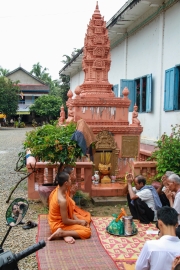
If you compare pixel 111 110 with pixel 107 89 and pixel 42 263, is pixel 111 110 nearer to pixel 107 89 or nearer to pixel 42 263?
pixel 107 89

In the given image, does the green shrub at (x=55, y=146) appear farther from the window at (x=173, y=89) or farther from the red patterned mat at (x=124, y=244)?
the window at (x=173, y=89)

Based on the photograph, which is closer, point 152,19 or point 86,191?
point 86,191

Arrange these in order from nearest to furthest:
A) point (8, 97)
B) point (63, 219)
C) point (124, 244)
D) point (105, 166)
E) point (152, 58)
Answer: point (124, 244) < point (63, 219) < point (105, 166) < point (152, 58) < point (8, 97)

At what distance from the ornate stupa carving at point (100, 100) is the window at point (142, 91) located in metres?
1.91

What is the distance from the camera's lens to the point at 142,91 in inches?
459

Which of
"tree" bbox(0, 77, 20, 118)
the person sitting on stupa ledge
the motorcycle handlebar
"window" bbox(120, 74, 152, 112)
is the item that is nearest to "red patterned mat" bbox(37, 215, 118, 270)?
the person sitting on stupa ledge

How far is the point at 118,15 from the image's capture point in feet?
37.3

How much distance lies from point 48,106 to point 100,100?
2931cm

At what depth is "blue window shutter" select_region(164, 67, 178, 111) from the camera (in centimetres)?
900

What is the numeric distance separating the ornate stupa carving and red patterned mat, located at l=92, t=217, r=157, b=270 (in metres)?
3.10

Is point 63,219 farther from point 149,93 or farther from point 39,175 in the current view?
point 149,93

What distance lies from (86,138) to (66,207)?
1.96 metres

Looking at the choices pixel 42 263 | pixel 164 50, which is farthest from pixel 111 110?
pixel 42 263

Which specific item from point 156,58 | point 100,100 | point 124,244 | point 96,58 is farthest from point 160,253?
point 156,58
